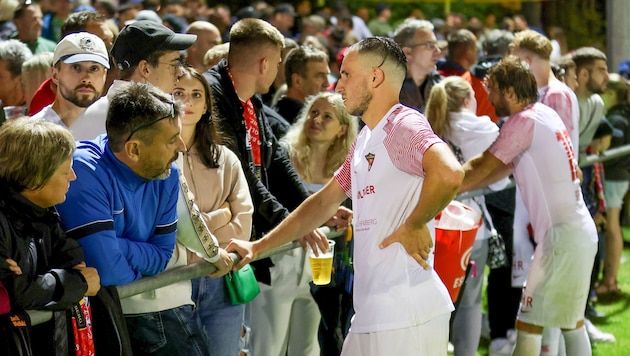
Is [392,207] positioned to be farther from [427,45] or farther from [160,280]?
[427,45]

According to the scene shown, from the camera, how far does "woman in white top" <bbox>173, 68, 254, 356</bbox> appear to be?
5.01 meters

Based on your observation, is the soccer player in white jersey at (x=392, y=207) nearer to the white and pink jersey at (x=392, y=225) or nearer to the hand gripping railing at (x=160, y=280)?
the white and pink jersey at (x=392, y=225)

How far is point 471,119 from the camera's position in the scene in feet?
23.5

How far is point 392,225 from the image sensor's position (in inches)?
180

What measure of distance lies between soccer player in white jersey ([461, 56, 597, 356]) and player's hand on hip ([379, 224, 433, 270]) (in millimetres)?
1877

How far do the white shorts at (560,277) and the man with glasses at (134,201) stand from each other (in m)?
2.66

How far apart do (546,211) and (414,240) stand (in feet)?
6.82

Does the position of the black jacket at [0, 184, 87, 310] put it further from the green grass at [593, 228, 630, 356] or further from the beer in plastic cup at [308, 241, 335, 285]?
the green grass at [593, 228, 630, 356]

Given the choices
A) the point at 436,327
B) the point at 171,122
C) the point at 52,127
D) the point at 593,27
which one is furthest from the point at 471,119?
the point at 593,27

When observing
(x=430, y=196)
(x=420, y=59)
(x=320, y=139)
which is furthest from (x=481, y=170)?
(x=420, y=59)

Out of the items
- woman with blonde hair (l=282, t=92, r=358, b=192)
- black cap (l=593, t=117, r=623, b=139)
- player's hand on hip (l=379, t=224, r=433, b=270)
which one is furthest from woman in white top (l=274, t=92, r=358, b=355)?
black cap (l=593, t=117, r=623, b=139)

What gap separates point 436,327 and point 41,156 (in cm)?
Answer: 192

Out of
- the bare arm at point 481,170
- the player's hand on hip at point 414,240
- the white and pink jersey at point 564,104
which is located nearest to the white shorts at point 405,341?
the player's hand on hip at point 414,240

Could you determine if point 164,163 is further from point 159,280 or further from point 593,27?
point 593,27
